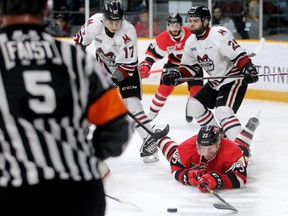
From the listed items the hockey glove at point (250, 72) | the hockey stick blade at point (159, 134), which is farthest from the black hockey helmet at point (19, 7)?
the hockey glove at point (250, 72)

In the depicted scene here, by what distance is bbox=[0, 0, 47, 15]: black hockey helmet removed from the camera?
171 centimetres

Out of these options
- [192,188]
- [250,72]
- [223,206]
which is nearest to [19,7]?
[223,206]

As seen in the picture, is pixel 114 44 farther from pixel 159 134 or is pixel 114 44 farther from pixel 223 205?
pixel 223 205

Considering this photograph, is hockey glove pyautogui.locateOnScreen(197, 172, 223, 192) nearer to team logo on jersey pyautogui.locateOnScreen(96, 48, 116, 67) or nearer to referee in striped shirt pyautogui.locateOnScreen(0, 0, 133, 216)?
team logo on jersey pyautogui.locateOnScreen(96, 48, 116, 67)

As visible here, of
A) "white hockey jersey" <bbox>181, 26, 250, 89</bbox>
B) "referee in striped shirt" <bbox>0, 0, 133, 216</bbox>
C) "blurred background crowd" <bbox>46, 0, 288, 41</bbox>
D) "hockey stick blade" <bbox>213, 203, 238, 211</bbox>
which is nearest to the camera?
"referee in striped shirt" <bbox>0, 0, 133, 216</bbox>

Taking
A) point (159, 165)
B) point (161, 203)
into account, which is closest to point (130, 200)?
point (161, 203)

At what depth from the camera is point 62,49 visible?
171cm

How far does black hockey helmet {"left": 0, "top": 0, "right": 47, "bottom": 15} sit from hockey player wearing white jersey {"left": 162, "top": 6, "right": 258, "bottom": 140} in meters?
3.31

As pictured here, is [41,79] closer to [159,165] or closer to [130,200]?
[130,200]

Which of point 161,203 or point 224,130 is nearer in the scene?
point 161,203

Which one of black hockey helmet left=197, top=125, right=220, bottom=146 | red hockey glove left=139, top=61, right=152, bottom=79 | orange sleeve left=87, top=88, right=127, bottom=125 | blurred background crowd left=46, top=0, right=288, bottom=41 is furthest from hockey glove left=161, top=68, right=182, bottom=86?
blurred background crowd left=46, top=0, right=288, bottom=41

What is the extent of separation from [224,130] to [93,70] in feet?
11.3

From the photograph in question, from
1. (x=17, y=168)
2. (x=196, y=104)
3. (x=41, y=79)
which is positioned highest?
(x=41, y=79)

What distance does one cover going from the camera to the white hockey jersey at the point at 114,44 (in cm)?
516
